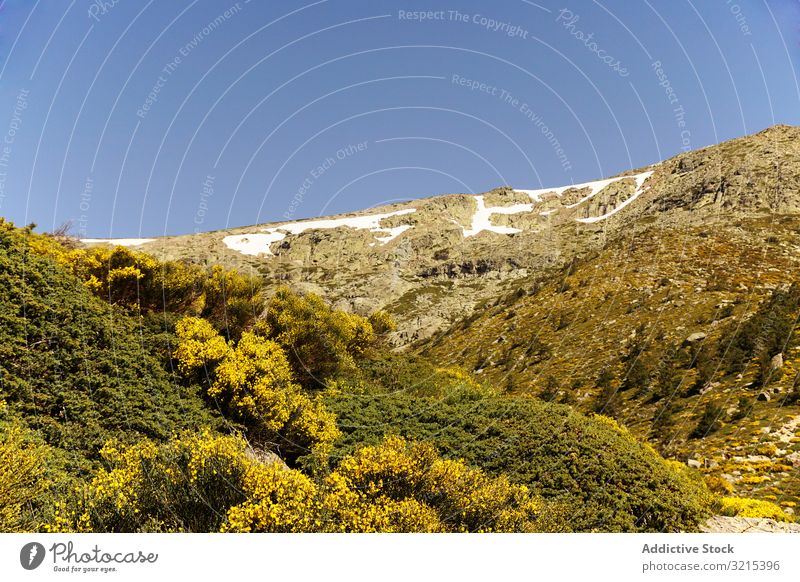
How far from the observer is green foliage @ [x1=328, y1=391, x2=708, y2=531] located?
14.1 meters

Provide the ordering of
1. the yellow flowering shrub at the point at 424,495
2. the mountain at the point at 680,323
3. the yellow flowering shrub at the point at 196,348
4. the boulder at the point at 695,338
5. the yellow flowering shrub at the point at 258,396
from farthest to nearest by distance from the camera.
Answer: the boulder at the point at 695,338 < the mountain at the point at 680,323 < the yellow flowering shrub at the point at 196,348 < the yellow flowering shrub at the point at 258,396 < the yellow flowering shrub at the point at 424,495

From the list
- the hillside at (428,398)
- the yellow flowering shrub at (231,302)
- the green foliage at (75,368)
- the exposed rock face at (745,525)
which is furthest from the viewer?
the yellow flowering shrub at (231,302)

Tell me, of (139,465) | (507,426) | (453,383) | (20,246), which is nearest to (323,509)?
(139,465)

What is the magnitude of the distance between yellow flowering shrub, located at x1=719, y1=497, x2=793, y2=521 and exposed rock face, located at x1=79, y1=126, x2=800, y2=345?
46.2 m

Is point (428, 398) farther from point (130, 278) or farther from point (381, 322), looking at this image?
point (130, 278)

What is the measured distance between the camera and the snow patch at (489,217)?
168m

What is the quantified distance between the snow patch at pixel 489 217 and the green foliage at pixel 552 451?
147291 mm

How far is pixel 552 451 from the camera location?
1662 centimetres

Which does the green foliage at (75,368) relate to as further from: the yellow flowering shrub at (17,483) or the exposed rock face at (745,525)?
the exposed rock face at (745,525)

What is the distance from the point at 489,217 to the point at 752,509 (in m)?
175

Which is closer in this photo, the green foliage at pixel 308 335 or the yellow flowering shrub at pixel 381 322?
the green foliage at pixel 308 335

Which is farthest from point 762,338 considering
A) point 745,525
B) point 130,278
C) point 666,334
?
point 130,278

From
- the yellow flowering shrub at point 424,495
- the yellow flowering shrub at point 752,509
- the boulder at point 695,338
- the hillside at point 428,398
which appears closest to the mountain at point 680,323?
the boulder at point 695,338
